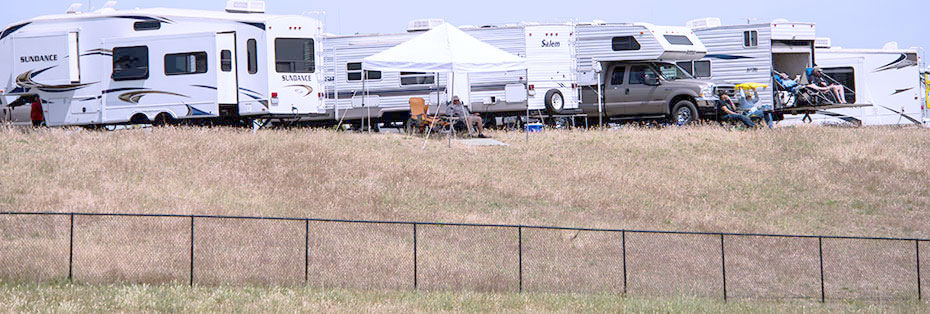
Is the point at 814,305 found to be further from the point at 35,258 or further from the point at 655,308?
the point at 35,258

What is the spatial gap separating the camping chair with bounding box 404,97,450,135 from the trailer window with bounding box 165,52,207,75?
5048mm

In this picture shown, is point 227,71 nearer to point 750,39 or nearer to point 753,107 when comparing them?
point 753,107

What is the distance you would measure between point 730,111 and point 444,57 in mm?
7724

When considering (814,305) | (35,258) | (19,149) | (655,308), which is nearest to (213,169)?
(19,149)

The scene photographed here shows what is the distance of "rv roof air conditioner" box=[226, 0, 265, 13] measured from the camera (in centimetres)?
2450

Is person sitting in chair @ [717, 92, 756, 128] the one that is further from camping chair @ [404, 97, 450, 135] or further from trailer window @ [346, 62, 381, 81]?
trailer window @ [346, 62, 381, 81]

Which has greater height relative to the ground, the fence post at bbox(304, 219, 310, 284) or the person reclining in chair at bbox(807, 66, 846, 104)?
the person reclining in chair at bbox(807, 66, 846, 104)

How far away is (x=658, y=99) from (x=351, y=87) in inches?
312

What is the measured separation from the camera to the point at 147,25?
24.3m

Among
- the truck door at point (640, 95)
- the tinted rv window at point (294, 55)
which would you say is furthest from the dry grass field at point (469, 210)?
the tinted rv window at point (294, 55)

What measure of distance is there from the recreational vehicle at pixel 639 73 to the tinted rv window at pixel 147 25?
418 inches

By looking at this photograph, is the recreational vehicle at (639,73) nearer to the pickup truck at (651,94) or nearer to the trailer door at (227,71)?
the pickup truck at (651,94)

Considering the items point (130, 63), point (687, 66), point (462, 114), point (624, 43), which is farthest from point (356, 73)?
point (687, 66)

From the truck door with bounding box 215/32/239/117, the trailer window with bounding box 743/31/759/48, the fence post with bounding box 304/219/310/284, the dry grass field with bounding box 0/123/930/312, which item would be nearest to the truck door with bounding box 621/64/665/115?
the dry grass field with bounding box 0/123/930/312
